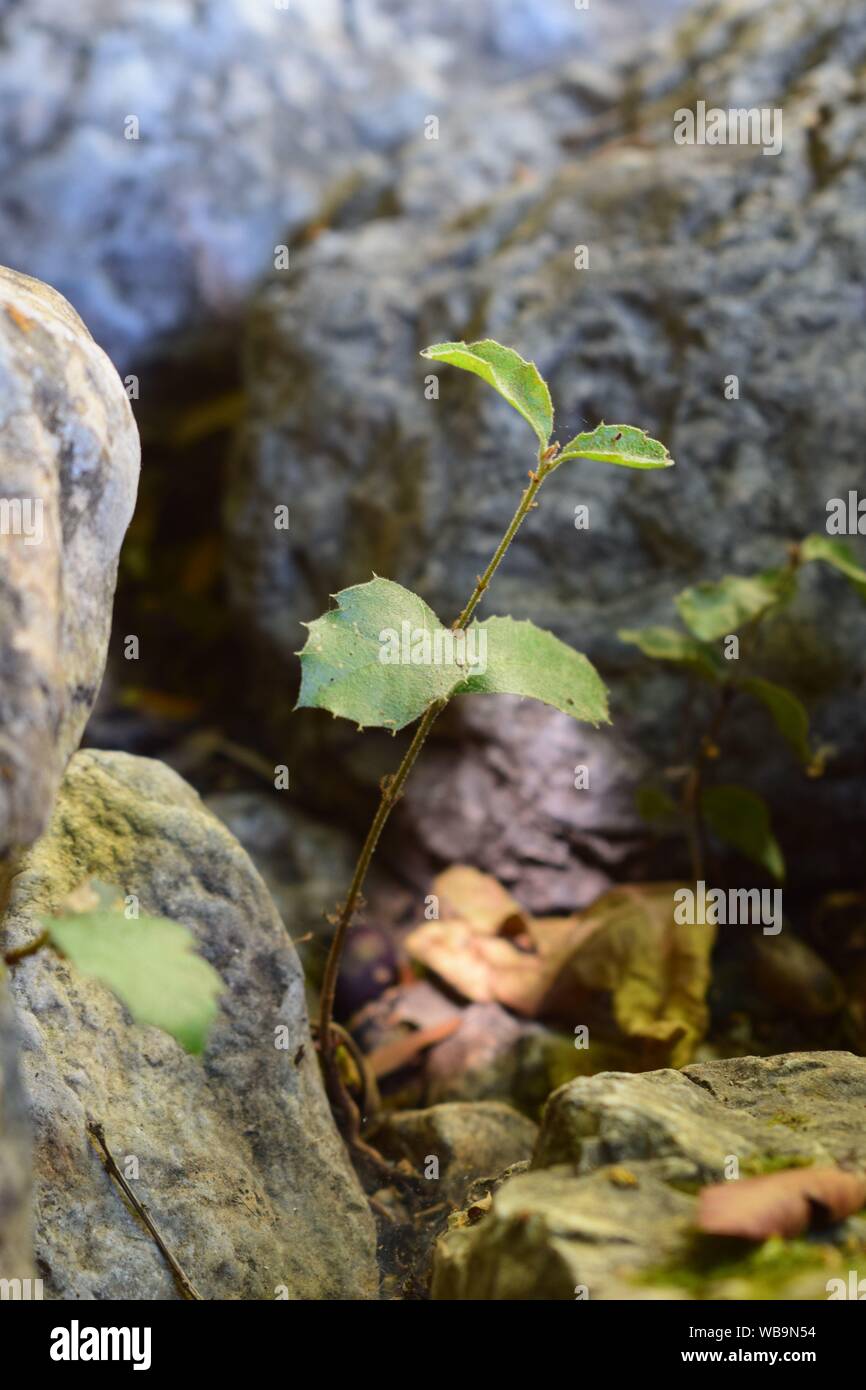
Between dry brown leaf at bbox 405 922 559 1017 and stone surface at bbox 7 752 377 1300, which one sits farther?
dry brown leaf at bbox 405 922 559 1017

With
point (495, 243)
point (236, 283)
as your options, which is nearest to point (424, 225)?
point (495, 243)

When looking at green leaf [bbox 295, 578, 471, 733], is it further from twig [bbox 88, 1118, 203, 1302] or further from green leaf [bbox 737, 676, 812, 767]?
green leaf [bbox 737, 676, 812, 767]

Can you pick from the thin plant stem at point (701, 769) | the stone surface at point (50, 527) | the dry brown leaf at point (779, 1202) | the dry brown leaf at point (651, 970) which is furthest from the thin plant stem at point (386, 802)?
the thin plant stem at point (701, 769)

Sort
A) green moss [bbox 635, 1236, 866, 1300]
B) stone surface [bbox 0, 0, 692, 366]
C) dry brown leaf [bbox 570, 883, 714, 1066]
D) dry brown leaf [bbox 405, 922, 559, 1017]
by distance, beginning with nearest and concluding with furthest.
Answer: green moss [bbox 635, 1236, 866, 1300]
dry brown leaf [bbox 570, 883, 714, 1066]
dry brown leaf [bbox 405, 922, 559, 1017]
stone surface [bbox 0, 0, 692, 366]

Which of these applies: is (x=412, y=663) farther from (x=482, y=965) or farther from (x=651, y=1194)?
(x=482, y=965)

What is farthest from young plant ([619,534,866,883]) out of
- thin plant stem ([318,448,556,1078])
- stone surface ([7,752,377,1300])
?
stone surface ([7,752,377,1300])

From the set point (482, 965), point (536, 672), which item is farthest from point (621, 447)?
point (482, 965)
